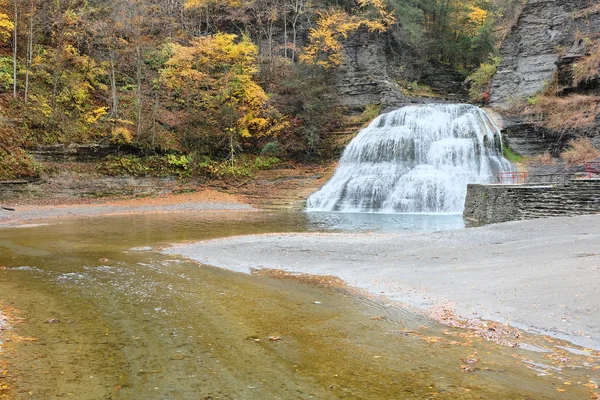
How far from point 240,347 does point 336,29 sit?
37113 millimetres

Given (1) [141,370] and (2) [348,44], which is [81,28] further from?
(1) [141,370]

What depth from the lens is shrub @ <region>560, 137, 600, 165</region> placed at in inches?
913

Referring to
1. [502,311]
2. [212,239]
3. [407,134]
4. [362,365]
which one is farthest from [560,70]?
[362,365]

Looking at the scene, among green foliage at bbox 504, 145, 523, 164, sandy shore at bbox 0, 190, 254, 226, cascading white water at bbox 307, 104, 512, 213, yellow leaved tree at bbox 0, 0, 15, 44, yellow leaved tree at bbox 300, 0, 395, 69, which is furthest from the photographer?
yellow leaved tree at bbox 300, 0, 395, 69

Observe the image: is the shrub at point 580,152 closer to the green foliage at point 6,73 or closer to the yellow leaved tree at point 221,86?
the yellow leaved tree at point 221,86

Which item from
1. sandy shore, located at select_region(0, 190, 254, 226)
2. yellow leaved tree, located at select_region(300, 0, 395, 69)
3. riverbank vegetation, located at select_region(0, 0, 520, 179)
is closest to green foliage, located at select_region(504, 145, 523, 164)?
riverbank vegetation, located at select_region(0, 0, 520, 179)

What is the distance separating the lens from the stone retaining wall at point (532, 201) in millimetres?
15305

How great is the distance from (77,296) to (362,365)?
17.6 feet

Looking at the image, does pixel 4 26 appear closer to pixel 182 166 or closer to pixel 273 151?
pixel 182 166

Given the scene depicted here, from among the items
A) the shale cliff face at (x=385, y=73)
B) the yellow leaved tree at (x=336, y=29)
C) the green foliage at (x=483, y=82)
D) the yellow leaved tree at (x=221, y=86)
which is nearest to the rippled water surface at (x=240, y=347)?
the yellow leaved tree at (x=221, y=86)

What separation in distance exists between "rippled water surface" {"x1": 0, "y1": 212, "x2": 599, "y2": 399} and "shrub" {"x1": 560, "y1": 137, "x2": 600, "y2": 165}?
2115 centimetres

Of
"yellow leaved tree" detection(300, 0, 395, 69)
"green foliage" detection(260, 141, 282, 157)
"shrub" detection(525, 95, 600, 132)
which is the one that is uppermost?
"yellow leaved tree" detection(300, 0, 395, 69)

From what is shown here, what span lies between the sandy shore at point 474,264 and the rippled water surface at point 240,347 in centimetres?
79

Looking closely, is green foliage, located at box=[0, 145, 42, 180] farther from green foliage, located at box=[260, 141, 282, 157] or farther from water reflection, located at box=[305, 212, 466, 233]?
water reflection, located at box=[305, 212, 466, 233]
